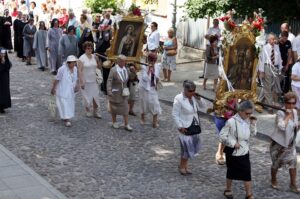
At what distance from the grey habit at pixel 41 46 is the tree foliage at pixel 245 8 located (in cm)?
505

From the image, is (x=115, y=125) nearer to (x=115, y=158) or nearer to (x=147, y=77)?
(x=147, y=77)

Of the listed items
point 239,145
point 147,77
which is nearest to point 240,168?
point 239,145

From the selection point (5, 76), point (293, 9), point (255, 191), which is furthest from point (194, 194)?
point (293, 9)

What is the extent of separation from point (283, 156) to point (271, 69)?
5183mm

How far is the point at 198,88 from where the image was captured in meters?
16.9

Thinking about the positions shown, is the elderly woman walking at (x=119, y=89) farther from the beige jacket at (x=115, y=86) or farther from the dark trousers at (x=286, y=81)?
the dark trousers at (x=286, y=81)

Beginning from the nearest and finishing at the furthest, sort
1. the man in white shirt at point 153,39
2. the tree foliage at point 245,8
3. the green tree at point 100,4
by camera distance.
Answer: the man in white shirt at point 153,39, the tree foliage at point 245,8, the green tree at point 100,4

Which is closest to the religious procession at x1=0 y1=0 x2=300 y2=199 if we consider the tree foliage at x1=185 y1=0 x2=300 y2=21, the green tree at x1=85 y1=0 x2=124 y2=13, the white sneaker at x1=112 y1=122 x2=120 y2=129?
the white sneaker at x1=112 y1=122 x2=120 y2=129

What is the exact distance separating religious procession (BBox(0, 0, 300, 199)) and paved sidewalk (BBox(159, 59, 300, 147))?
51mm

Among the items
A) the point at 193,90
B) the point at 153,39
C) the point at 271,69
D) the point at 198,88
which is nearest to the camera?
the point at 193,90

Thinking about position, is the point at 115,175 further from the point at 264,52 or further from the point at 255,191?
the point at 264,52

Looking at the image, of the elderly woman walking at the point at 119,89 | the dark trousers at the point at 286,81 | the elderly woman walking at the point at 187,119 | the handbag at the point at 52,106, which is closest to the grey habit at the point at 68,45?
the handbag at the point at 52,106

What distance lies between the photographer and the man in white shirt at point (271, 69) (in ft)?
46.0

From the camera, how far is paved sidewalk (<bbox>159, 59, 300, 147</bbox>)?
13133 mm
